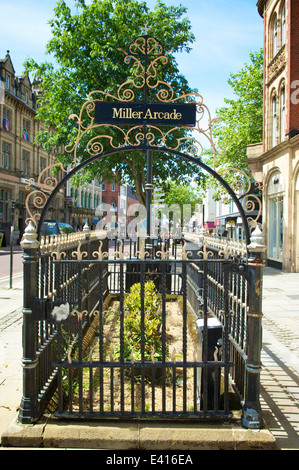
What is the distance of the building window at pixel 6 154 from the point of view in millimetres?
34781

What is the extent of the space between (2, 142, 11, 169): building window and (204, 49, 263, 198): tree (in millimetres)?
19889

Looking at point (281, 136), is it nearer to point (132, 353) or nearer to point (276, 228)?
point (276, 228)

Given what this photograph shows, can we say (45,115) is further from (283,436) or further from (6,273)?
(283,436)

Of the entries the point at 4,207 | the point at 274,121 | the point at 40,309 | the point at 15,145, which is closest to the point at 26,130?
the point at 15,145

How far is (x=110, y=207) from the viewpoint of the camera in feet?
213

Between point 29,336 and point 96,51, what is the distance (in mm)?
17858

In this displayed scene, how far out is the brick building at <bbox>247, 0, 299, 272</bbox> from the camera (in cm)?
1566

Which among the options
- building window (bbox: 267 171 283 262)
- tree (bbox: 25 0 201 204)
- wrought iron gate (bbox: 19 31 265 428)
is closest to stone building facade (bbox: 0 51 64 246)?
tree (bbox: 25 0 201 204)

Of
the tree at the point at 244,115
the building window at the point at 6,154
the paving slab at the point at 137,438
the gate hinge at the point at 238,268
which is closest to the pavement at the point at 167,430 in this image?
the paving slab at the point at 137,438

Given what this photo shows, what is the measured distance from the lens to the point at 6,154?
35375 mm

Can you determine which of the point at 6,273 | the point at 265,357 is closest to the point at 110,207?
the point at 6,273

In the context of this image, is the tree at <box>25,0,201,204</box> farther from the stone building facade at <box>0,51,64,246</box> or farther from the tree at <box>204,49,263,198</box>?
the stone building facade at <box>0,51,64,246</box>

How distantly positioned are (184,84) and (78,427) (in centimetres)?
2088

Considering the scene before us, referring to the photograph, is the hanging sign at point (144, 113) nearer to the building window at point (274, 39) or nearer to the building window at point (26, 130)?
the building window at point (274, 39)
